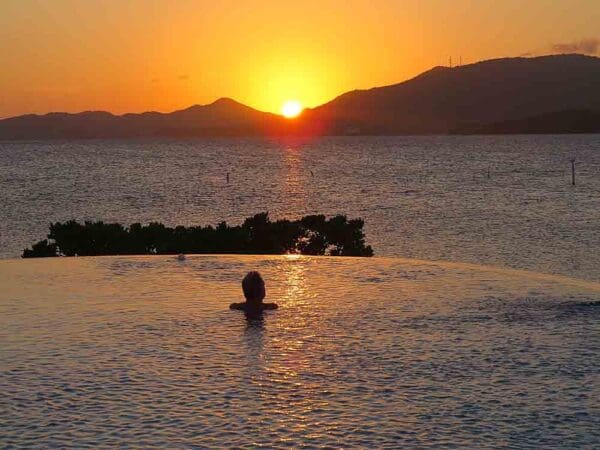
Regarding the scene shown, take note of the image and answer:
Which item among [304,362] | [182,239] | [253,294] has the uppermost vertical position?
[182,239]

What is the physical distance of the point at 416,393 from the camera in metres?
11.2

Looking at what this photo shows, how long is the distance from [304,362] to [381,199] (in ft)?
253

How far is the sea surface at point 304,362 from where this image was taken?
984 cm

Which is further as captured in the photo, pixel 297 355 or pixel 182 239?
pixel 182 239

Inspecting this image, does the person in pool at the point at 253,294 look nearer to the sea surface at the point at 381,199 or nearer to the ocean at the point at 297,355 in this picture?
the ocean at the point at 297,355

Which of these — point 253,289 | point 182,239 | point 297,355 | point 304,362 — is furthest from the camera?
point 182,239

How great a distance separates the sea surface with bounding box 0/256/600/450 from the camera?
9.84m

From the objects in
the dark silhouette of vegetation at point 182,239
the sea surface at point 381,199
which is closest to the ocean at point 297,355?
the dark silhouette of vegetation at point 182,239


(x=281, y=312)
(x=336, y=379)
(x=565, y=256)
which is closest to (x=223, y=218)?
(x=565, y=256)

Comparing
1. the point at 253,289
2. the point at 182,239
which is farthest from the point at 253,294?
the point at 182,239

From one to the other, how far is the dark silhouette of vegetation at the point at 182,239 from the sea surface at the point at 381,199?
651 inches

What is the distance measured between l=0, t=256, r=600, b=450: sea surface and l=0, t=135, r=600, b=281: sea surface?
26380mm

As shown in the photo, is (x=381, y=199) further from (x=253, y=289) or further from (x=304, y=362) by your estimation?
(x=304, y=362)

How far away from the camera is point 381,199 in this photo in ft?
293
